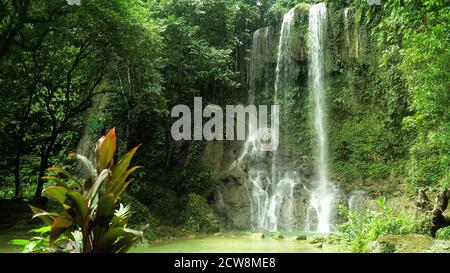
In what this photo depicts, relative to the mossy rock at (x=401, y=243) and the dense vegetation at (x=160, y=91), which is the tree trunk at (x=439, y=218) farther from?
the dense vegetation at (x=160, y=91)

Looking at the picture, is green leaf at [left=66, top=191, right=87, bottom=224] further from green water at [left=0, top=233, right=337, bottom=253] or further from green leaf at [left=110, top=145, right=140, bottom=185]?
green water at [left=0, top=233, right=337, bottom=253]

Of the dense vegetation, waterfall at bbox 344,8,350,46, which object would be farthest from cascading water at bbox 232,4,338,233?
waterfall at bbox 344,8,350,46

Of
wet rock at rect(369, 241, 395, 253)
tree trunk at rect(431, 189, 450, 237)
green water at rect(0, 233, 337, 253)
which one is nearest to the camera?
wet rock at rect(369, 241, 395, 253)

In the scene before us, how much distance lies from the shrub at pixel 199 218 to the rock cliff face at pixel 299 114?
1.33 metres

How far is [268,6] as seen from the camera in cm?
1742

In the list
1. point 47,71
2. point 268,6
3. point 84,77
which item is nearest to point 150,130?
point 84,77

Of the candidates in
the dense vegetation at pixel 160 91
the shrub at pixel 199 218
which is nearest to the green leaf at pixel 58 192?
the dense vegetation at pixel 160 91

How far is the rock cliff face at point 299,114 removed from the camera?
12422 millimetres

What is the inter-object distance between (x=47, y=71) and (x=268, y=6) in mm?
10191

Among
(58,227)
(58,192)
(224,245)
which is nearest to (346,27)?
(224,245)
